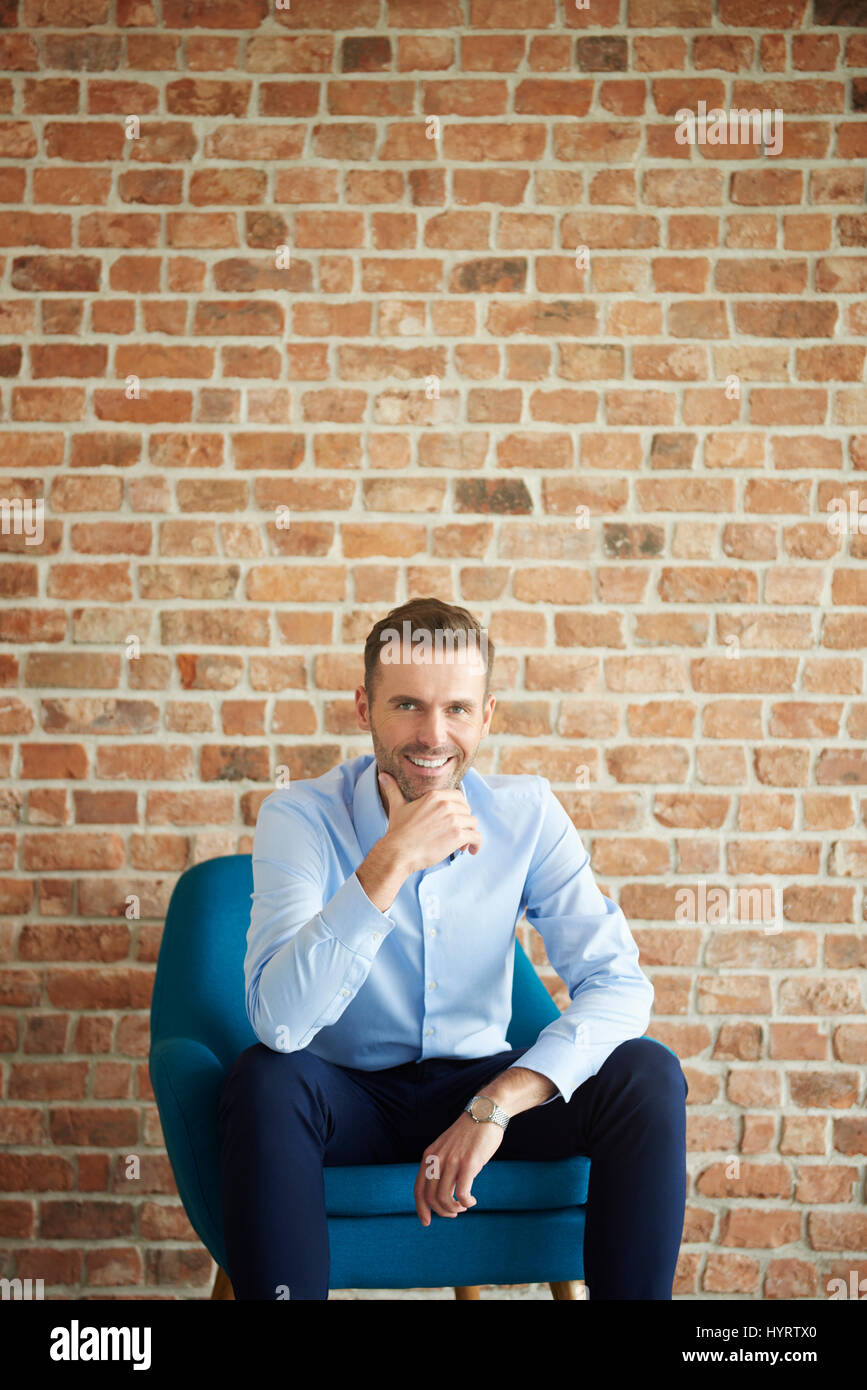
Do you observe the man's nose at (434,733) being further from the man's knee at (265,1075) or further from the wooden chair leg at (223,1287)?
the wooden chair leg at (223,1287)

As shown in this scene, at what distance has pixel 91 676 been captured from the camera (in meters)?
2.38

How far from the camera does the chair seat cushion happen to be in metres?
1.55

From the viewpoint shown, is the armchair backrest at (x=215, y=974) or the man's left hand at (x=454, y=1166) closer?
the man's left hand at (x=454, y=1166)

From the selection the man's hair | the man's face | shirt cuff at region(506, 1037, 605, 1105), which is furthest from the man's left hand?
the man's hair

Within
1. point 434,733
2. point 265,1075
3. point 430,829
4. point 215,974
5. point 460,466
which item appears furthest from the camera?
point 460,466

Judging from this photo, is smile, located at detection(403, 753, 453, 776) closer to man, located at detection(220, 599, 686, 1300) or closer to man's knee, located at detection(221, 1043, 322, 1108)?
man, located at detection(220, 599, 686, 1300)

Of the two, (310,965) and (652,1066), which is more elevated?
(310,965)

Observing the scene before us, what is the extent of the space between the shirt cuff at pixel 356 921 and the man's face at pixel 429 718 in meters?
0.26

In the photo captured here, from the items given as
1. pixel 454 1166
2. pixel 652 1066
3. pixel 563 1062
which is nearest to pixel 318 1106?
pixel 454 1166

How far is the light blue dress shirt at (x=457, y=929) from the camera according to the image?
1631mm

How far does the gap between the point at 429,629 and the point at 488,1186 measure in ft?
2.73

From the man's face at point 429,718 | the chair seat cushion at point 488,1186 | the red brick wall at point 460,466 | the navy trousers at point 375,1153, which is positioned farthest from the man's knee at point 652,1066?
the red brick wall at point 460,466

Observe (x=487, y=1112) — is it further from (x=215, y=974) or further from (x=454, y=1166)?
(x=215, y=974)

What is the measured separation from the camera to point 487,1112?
154 cm
